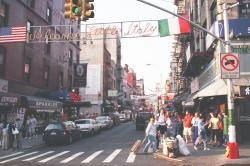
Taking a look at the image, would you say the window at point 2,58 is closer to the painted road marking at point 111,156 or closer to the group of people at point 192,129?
the painted road marking at point 111,156

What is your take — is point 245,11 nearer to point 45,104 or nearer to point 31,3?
point 45,104

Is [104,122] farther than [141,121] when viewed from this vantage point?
Yes

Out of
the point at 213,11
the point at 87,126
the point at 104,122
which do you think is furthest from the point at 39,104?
the point at 213,11

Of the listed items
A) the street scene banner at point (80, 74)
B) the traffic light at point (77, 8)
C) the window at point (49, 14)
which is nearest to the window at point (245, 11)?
the traffic light at point (77, 8)

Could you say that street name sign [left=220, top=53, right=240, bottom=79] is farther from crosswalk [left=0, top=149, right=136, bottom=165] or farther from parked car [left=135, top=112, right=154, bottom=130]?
parked car [left=135, top=112, right=154, bottom=130]

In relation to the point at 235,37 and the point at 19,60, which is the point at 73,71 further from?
the point at 235,37

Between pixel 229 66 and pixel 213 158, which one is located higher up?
pixel 229 66

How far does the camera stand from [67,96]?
41.7 metres

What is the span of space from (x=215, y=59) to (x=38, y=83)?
67.5 ft

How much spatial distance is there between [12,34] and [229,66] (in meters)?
16.9

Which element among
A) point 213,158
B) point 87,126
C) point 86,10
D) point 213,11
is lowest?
point 213,158

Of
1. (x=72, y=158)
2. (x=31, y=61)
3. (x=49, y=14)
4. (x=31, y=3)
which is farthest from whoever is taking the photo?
(x=49, y=14)

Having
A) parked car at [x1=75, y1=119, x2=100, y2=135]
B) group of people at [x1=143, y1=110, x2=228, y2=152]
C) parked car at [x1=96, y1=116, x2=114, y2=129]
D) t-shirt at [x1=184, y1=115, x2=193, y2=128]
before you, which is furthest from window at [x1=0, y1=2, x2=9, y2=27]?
t-shirt at [x1=184, y1=115, x2=193, y2=128]

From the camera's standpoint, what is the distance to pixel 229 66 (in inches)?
628
